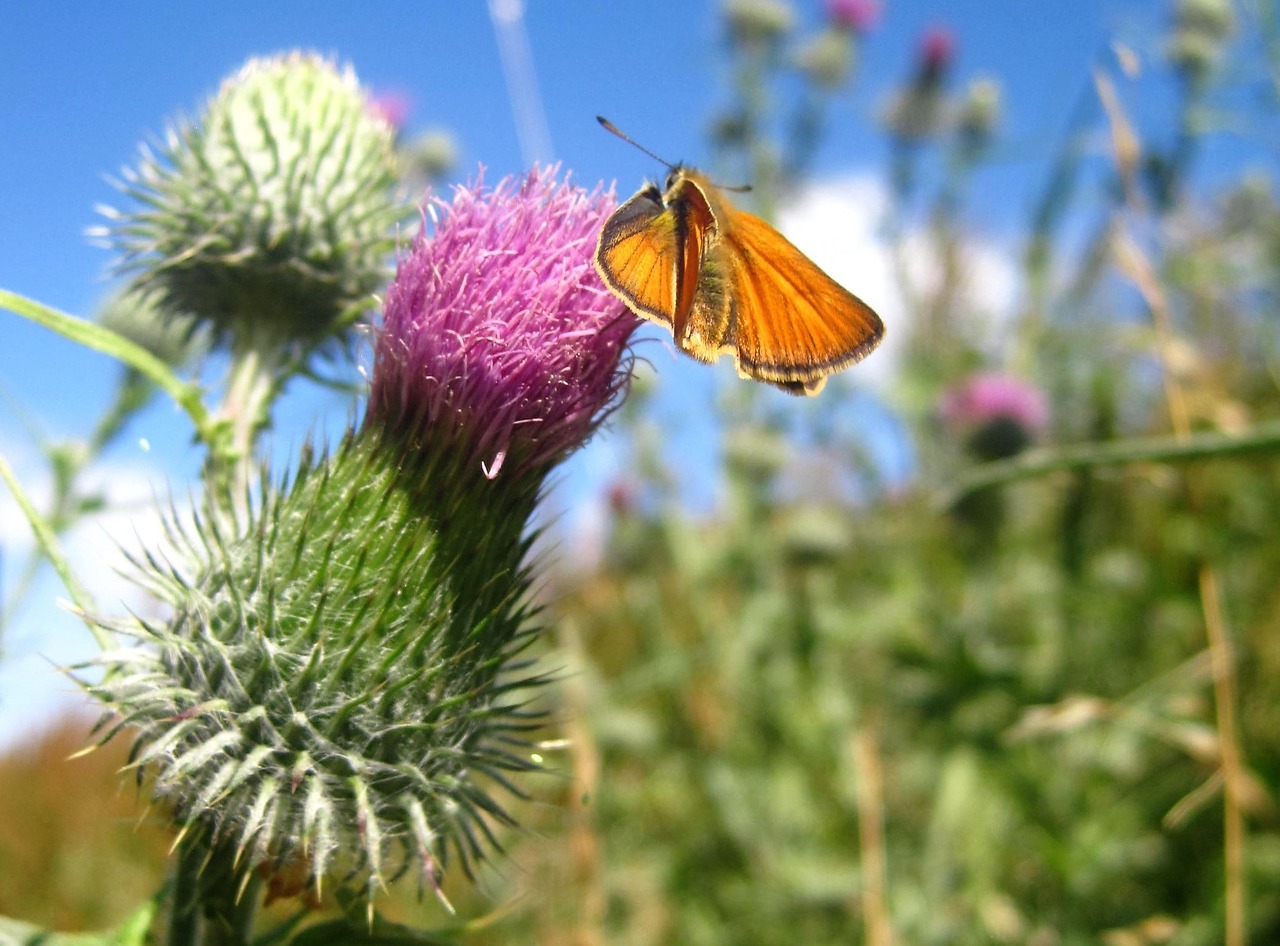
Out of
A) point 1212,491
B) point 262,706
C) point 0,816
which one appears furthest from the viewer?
point 0,816

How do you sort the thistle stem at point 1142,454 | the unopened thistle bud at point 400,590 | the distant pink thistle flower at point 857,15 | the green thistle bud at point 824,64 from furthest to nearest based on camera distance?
the distant pink thistle flower at point 857,15
the green thistle bud at point 824,64
the thistle stem at point 1142,454
the unopened thistle bud at point 400,590

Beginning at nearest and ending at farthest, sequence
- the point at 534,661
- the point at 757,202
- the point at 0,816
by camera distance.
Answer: the point at 534,661
the point at 757,202
the point at 0,816

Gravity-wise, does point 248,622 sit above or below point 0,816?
above

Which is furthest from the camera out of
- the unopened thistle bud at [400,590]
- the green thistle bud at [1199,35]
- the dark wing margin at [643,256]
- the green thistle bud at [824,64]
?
the green thistle bud at [824,64]

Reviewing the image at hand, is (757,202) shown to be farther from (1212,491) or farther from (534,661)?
(534,661)

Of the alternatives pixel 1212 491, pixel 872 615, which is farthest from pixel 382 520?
pixel 1212 491

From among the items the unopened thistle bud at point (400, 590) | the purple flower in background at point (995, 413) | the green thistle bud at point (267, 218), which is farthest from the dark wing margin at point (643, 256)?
the purple flower in background at point (995, 413)

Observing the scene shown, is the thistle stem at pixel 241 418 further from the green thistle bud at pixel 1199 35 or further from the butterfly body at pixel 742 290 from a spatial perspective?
the green thistle bud at pixel 1199 35
